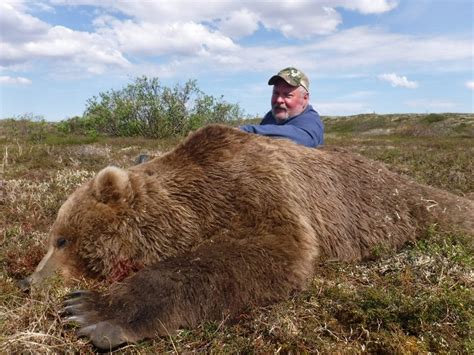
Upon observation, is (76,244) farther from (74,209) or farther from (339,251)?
(339,251)

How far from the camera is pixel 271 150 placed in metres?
4.36

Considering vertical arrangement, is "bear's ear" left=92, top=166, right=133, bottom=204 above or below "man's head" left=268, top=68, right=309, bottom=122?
below

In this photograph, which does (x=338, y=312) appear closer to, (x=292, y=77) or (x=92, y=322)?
(x=92, y=322)

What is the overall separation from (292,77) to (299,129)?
0.87 meters

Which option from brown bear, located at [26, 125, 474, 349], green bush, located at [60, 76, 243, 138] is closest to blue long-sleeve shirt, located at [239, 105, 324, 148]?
brown bear, located at [26, 125, 474, 349]

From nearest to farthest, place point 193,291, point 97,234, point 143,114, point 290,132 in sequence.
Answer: point 193,291, point 97,234, point 290,132, point 143,114

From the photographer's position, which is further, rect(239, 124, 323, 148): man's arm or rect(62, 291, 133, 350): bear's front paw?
rect(239, 124, 323, 148): man's arm

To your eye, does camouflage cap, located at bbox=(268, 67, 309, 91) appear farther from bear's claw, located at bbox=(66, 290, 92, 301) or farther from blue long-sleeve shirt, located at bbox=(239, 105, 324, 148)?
bear's claw, located at bbox=(66, 290, 92, 301)

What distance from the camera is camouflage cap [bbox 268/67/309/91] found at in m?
5.84

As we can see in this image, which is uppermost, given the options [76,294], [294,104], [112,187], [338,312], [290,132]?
[294,104]

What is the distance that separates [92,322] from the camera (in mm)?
2916

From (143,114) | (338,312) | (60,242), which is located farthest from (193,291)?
(143,114)

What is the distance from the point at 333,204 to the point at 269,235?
39.8 inches

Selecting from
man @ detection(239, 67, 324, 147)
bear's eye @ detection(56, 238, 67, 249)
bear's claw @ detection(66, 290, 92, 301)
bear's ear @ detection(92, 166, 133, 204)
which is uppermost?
man @ detection(239, 67, 324, 147)
